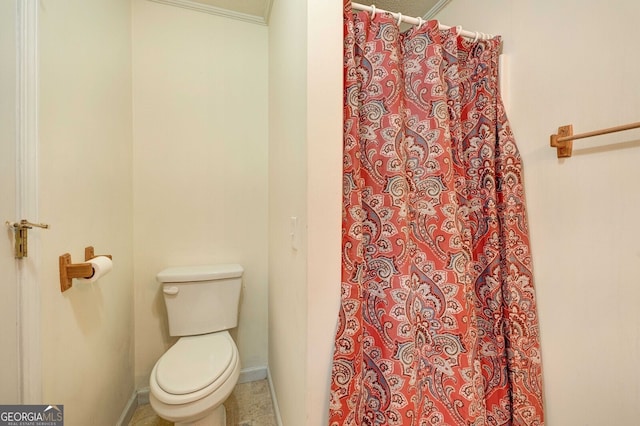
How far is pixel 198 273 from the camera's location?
1464 mm

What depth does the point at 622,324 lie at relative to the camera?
0.82m

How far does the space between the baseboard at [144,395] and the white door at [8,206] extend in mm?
816

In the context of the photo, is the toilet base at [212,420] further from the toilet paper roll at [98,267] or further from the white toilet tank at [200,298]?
the toilet paper roll at [98,267]

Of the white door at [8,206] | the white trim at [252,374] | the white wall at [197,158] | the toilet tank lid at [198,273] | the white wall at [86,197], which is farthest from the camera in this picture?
the white trim at [252,374]

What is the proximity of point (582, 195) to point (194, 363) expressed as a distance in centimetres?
176

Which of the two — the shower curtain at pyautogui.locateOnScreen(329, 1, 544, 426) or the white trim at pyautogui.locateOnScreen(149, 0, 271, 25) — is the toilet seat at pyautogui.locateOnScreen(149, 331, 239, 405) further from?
the white trim at pyautogui.locateOnScreen(149, 0, 271, 25)

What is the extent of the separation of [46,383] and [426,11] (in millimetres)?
2458

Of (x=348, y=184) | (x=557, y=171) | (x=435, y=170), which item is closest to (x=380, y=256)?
(x=348, y=184)

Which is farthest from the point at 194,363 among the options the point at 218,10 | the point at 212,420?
the point at 218,10

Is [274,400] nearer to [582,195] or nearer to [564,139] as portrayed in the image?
[582,195]

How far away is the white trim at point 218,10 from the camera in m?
1.56

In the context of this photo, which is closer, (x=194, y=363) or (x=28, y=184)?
(x=28, y=184)

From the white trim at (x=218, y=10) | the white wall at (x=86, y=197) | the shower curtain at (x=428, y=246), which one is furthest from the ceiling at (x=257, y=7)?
the shower curtain at (x=428, y=246)

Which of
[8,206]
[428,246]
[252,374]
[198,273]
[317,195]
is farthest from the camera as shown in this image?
[252,374]
